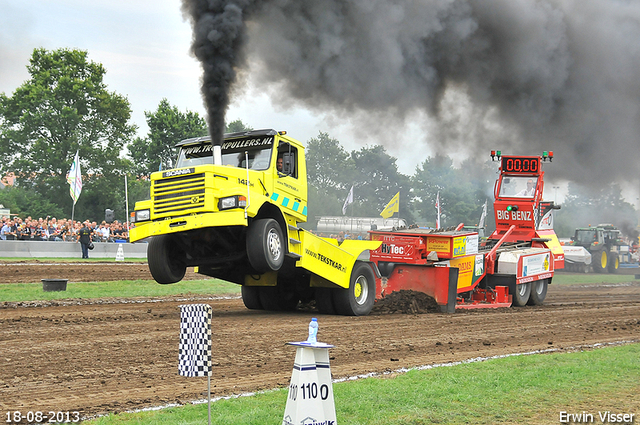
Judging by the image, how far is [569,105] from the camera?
1741 centimetres

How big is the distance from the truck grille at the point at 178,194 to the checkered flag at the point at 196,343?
5.23 meters

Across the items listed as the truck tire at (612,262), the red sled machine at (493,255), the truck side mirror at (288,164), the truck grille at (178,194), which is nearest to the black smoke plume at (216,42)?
the truck side mirror at (288,164)

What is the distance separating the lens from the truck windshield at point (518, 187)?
18.4 m

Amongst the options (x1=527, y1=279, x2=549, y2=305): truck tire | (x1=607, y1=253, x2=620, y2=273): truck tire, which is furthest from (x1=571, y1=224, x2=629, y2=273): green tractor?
(x1=527, y1=279, x2=549, y2=305): truck tire

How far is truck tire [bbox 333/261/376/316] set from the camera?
12.8m

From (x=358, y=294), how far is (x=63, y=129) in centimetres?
4473

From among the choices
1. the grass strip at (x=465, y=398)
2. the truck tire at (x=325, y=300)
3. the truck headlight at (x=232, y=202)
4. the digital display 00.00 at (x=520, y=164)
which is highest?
the digital display 00.00 at (x=520, y=164)

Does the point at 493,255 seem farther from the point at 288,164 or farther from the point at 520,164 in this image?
the point at 288,164

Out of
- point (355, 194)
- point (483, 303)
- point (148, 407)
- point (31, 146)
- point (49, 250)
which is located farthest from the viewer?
point (355, 194)

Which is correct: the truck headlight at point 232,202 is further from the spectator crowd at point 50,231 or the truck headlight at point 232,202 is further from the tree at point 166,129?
the tree at point 166,129

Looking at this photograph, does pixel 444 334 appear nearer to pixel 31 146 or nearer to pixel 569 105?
pixel 569 105

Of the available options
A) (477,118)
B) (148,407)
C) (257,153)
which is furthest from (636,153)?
(148,407)

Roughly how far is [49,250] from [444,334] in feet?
70.1

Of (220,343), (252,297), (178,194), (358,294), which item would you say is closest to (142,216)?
(178,194)
